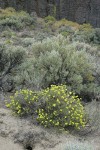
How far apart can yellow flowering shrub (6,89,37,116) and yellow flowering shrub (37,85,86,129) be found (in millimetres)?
199

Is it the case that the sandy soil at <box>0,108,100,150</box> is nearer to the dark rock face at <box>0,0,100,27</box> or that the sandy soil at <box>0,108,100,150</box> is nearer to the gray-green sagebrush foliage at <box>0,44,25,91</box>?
the gray-green sagebrush foliage at <box>0,44,25,91</box>

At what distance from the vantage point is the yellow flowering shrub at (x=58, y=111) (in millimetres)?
7457

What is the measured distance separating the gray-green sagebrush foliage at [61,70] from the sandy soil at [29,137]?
76.5 inches

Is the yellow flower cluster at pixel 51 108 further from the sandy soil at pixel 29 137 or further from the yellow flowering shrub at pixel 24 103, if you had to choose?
the sandy soil at pixel 29 137

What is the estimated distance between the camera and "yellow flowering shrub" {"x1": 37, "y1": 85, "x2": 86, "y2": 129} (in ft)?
24.5

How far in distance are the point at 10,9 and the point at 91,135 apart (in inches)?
977

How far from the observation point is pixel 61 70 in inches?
398

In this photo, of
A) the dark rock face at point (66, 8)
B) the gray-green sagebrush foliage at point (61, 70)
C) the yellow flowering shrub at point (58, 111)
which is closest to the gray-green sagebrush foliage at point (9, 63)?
the gray-green sagebrush foliage at point (61, 70)

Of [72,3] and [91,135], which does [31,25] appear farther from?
[91,135]

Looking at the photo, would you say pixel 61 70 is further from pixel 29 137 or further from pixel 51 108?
pixel 29 137

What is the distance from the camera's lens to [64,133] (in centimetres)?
739

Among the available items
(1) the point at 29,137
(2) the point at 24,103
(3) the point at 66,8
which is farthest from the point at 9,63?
(3) the point at 66,8

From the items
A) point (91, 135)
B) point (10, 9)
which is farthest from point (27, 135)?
point (10, 9)

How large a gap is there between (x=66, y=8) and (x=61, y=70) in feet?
74.9
